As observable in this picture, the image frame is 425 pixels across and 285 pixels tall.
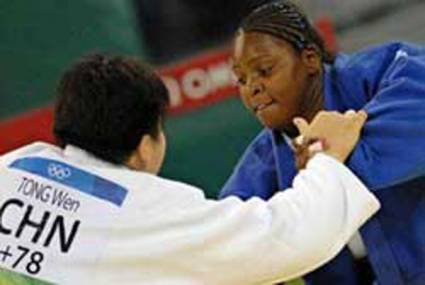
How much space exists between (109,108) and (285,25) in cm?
30

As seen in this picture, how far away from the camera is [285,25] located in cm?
182

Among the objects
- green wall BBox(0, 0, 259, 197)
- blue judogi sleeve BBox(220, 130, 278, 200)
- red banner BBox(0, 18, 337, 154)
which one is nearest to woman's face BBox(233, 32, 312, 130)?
blue judogi sleeve BBox(220, 130, 278, 200)

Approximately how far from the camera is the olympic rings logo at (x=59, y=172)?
168 centimetres

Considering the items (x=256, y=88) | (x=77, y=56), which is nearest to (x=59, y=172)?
(x=256, y=88)

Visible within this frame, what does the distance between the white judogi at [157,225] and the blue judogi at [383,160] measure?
0.27 feet

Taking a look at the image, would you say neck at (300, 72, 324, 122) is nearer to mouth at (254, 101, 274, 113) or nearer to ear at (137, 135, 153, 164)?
mouth at (254, 101, 274, 113)

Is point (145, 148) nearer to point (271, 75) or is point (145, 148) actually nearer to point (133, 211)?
point (133, 211)

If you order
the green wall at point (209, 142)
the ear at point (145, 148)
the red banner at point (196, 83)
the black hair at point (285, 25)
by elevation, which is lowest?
the green wall at point (209, 142)

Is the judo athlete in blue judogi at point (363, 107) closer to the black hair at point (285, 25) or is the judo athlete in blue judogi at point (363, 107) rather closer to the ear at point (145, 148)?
the black hair at point (285, 25)

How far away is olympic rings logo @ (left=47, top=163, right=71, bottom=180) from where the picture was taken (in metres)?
1.68

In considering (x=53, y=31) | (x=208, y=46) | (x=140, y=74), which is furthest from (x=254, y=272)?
(x=208, y=46)

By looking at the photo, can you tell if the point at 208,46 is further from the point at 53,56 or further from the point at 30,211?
the point at 30,211

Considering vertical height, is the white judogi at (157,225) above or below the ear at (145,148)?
below

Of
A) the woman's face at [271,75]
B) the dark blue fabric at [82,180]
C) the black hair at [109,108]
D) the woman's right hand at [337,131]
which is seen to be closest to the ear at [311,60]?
the woman's face at [271,75]
